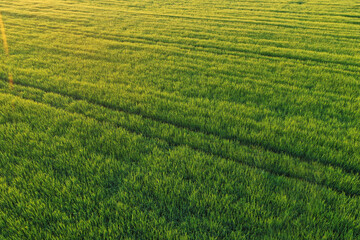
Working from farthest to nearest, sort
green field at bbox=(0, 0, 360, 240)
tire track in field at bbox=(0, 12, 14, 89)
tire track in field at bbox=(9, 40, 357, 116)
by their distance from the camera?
1. tire track in field at bbox=(0, 12, 14, 89)
2. tire track in field at bbox=(9, 40, 357, 116)
3. green field at bbox=(0, 0, 360, 240)

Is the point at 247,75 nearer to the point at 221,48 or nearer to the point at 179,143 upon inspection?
the point at 221,48

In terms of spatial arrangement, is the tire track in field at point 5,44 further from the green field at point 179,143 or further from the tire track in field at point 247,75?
the tire track in field at point 247,75

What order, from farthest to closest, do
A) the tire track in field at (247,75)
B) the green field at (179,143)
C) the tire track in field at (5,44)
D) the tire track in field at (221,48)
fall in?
the tire track in field at (221,48) < the tire track in field at (5,44) < the tire track in field at (247,75) < the green field at (179,143)

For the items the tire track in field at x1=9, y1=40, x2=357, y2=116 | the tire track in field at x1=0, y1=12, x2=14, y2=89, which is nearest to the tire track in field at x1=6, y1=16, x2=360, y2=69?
the tire track in field at x1=9, y1=40, x2=357, y2=116

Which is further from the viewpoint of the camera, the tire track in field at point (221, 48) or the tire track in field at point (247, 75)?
the tire track in field at point (221, 48)

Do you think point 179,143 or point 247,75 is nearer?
point 179,143

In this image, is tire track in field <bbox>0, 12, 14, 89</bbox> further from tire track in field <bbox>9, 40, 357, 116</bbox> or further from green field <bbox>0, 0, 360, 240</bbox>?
tire track in field <bbox>9, 40, 357, 116</bbox>

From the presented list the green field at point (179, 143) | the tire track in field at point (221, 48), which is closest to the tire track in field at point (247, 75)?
the green field at point (179, 143)

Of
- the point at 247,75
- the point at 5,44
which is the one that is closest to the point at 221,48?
the point at 247,75

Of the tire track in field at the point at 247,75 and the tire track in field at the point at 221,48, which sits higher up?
the tire track in field at the point at 221,48
